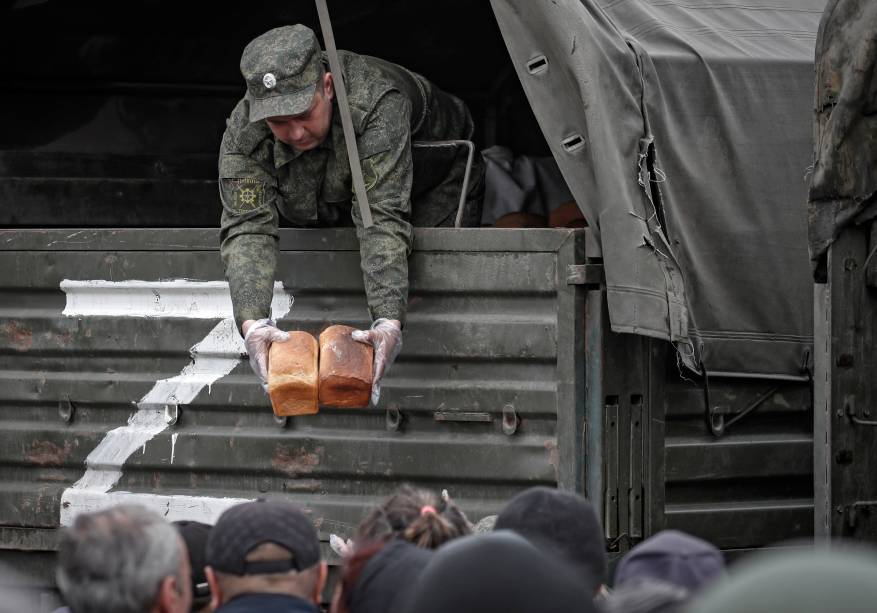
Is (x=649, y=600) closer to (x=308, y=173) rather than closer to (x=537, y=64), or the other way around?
(x=537, y=64)

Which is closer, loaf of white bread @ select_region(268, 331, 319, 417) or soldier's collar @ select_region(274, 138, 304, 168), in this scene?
loaf of white bread @ select_region(268, 331, 319, 417)

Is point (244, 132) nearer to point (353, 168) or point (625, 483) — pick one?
point (353, 168)

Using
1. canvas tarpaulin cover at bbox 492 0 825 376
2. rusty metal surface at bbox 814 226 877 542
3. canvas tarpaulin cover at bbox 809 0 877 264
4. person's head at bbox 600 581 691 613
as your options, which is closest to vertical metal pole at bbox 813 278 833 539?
rusty metal surface at bbox 814 226 877 542

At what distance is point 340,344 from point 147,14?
10.2 feet

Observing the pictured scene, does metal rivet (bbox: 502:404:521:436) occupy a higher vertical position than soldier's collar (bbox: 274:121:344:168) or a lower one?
lower

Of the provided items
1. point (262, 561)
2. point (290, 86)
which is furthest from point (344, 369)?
point (262, 561)

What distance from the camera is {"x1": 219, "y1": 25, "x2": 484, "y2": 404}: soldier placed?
4.68 metres

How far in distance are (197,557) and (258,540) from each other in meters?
0.56

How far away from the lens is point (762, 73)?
5.28 metres

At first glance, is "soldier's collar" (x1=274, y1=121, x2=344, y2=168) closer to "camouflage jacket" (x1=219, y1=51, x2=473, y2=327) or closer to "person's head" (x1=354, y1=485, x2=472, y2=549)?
"camouflage jacket" (x1=219, y1=51, x2=473, y2=327)

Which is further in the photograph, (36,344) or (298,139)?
(36,344)

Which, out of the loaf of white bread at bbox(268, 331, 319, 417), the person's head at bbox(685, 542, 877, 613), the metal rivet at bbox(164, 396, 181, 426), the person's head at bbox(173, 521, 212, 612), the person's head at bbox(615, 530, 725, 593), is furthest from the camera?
the metal rivet at bbox(164, 396, 181, 426)

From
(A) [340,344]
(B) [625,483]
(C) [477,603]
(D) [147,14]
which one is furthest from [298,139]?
(C) [477,603]

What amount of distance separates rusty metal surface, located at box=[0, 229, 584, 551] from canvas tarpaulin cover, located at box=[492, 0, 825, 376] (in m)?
0.23
